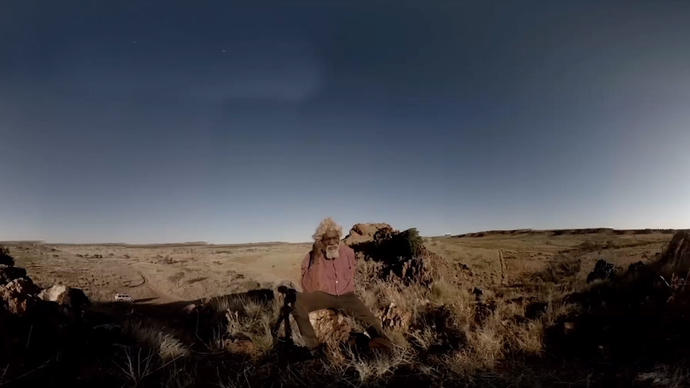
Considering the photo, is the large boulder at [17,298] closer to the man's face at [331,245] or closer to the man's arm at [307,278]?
the man's arm at [307,278]

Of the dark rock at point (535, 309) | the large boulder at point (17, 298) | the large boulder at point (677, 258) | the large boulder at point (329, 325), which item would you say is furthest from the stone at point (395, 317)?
the large boulder at point (17, 298)

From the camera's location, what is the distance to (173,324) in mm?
7527

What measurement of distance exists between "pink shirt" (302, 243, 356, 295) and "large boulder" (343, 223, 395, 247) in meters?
11.8

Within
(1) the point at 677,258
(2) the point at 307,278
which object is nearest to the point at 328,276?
(2) the point at 307,278

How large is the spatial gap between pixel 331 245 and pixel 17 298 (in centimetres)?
395

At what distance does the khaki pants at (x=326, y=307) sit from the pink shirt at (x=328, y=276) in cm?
12

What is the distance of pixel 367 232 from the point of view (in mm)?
20438

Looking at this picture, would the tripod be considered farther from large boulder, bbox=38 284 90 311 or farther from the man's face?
large boulder, bbox=38 284 90 311

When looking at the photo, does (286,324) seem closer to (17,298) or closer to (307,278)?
(307,278)

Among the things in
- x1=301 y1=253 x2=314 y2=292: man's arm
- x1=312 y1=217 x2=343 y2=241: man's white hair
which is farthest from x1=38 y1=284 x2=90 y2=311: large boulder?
x1=312 y1=217 x2=343 y2=241: man's white hair

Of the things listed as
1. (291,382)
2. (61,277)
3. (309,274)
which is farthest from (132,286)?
(291,382)

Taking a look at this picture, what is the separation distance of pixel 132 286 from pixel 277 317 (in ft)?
38.4

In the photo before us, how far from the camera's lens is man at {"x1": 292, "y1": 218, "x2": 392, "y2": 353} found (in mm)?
5766

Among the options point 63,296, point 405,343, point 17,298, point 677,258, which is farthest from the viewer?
point 677,258
